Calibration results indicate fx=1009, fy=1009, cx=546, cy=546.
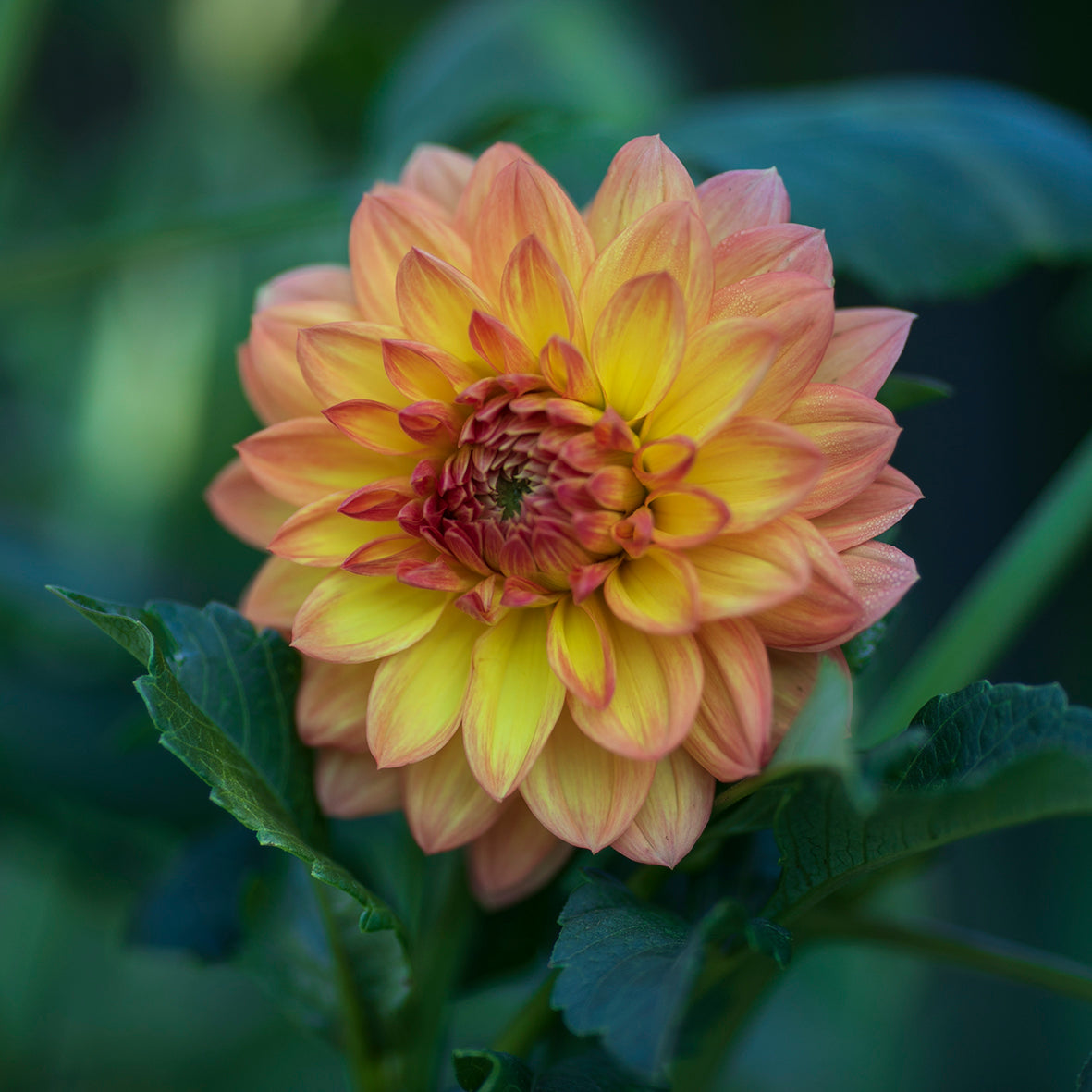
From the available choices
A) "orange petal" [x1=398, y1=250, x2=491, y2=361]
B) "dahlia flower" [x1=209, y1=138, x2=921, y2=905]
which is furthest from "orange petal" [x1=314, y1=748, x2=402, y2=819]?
"orange petal" [x1=398, y1=250, x2=491, y2=361]

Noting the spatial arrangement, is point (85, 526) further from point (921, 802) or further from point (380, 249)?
point (921, 802)

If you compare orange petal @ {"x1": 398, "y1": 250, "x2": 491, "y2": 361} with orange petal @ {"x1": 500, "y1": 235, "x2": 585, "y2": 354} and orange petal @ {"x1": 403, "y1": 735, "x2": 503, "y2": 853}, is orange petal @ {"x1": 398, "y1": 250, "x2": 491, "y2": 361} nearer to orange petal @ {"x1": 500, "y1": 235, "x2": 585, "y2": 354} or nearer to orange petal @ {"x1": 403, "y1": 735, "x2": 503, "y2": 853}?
orange petal @ {"x1": 500, "y1": 235, "x2": 585, "y2": 354}

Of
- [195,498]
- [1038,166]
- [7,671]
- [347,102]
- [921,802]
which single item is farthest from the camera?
[347,102]

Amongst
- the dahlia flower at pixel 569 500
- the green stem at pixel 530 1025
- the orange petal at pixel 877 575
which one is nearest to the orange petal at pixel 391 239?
the dahlia flower at pixel 569 500

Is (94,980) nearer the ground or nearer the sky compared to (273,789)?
nearer the ground

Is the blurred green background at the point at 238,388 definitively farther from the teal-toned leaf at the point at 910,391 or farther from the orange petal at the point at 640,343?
the orange petal at the point at 640,343

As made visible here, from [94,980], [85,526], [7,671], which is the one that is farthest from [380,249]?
[94,980]

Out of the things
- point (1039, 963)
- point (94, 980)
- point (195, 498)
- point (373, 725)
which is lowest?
point (94, 980)

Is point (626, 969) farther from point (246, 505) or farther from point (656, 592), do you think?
point (246, 505)
